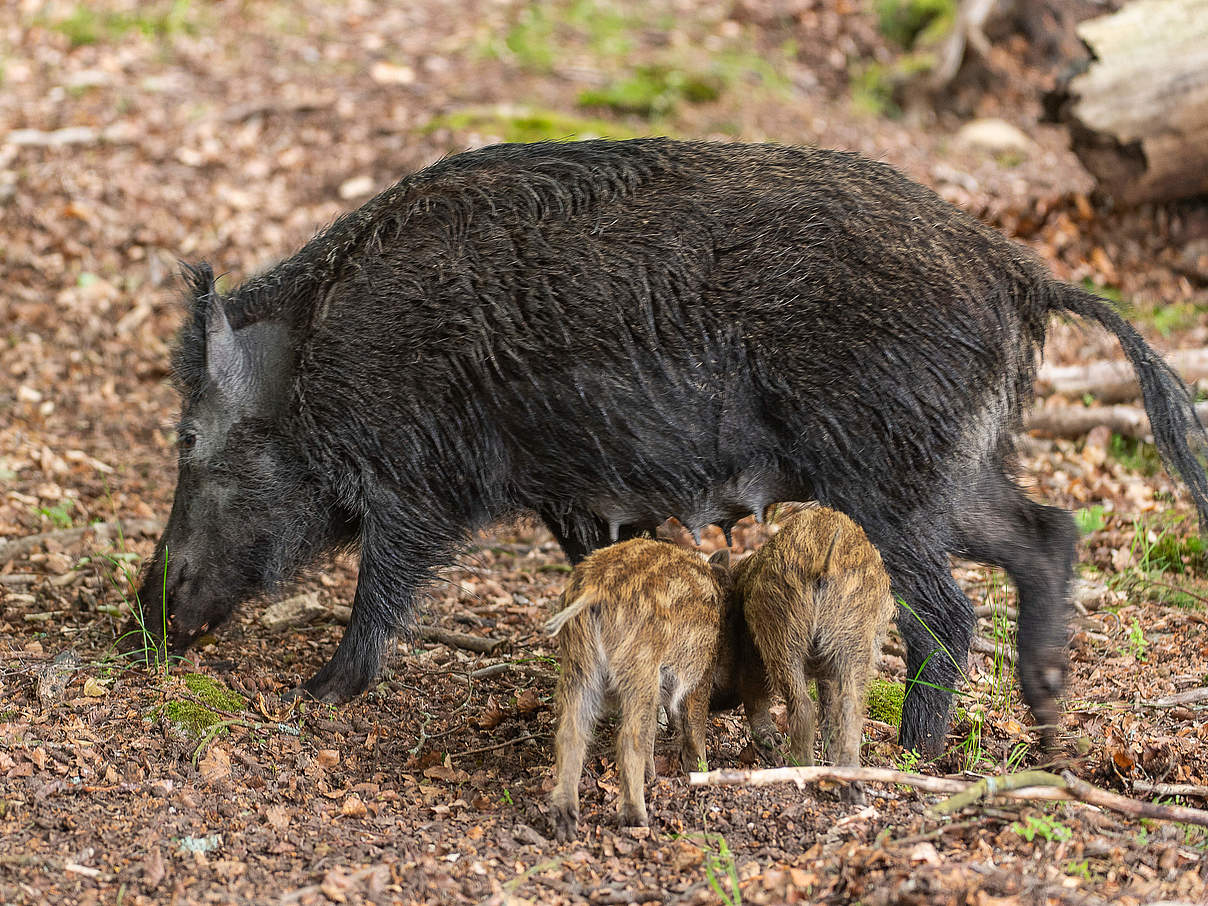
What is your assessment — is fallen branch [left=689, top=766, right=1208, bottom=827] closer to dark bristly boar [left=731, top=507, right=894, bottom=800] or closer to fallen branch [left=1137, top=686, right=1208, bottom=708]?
dark bristly boar [left=731, top=507, right=894, bottom=800]

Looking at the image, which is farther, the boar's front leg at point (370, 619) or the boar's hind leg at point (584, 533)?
the boar's hind leg at point (584, 533)

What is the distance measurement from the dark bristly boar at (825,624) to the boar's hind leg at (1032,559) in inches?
22.8

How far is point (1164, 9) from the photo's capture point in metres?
7.27

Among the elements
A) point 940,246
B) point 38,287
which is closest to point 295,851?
point 940,246

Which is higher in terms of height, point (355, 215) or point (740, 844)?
point (355, 215)

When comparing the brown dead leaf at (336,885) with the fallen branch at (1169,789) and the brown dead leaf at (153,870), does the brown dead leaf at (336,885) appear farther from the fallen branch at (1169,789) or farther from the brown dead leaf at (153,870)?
the fallen branch at (1169,789)

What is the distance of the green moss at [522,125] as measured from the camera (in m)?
8.66

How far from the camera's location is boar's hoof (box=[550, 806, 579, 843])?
3352 millimetres

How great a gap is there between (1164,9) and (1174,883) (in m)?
5.93

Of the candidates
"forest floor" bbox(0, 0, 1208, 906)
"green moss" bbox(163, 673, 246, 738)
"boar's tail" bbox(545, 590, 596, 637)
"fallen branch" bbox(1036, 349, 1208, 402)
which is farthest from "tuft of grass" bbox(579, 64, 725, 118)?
"boar's tail" bbox(545, 590, 596, 637)

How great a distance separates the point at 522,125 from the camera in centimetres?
883

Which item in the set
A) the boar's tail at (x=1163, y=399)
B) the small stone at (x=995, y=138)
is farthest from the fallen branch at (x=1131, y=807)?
the small stone at (x=995, y=138)

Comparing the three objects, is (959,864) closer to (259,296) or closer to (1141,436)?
(259,296)

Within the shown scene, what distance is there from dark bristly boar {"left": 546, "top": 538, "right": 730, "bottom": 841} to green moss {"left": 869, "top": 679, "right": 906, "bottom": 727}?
3.67ft
